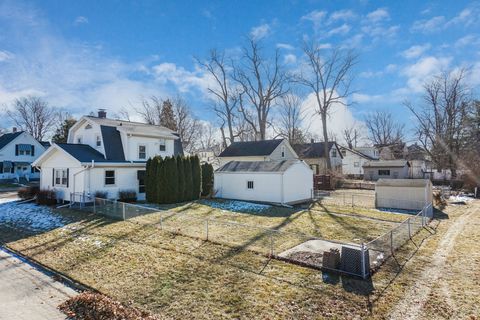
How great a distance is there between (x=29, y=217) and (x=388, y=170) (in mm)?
41453

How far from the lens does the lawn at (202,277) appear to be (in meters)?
6.93

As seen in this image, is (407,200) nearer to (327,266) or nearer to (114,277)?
(327,266)

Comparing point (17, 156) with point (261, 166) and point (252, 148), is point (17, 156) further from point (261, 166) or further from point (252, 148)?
point (261, 166)

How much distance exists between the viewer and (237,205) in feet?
68.9

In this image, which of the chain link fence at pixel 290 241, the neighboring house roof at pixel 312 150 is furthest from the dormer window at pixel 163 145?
the neighboring house roof at pixel 312 150

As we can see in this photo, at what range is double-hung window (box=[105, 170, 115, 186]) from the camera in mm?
20719

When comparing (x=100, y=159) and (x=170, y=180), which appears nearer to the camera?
(x=100, y=159)

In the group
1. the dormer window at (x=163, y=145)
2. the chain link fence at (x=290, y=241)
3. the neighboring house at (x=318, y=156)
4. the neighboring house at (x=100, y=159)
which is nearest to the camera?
the chain link fence at (x=290, y=241)

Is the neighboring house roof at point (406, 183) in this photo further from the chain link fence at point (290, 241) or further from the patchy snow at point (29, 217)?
the patchy snow at point (29, 217)

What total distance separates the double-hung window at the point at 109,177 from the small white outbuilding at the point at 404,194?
18462mm

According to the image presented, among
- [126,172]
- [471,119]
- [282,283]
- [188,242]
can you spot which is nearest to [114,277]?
[188,242]

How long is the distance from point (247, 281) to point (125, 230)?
7.48 metres

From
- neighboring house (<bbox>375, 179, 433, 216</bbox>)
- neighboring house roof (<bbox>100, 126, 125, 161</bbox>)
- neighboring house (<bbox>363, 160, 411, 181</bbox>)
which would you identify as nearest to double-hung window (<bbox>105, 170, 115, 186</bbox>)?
neighboring house roof (<bbox>100, 126, 125, 161</bbox>)

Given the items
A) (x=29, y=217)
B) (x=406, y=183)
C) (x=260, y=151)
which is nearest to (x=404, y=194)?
(x=406, y=183)
